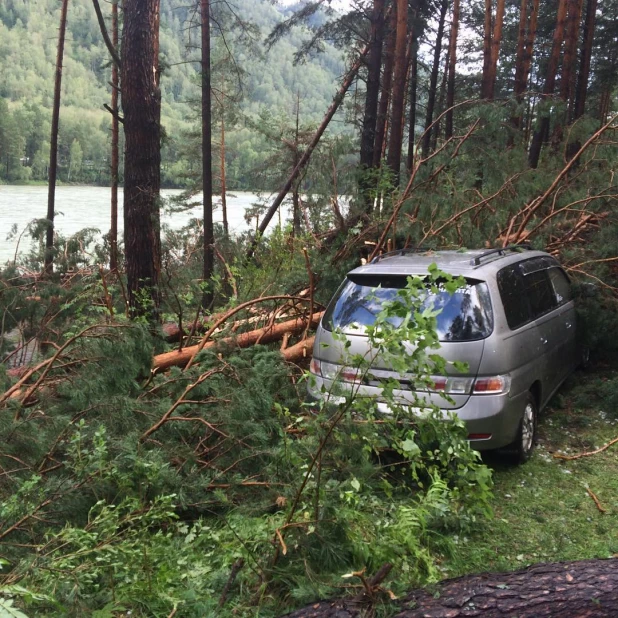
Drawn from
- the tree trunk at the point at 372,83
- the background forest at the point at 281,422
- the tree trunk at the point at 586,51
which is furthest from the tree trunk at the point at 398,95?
the tree trunk at the point at 586,51

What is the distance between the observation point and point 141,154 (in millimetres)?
7141

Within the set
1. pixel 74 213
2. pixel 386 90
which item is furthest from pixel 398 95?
pixel 74 213

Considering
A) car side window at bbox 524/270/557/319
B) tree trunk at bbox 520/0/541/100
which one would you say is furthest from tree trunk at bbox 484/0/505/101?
car side window at bbox 524/270/557/319

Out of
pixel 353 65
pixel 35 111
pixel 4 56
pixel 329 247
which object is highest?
pixel 4 56

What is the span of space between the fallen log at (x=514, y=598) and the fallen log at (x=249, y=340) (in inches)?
141

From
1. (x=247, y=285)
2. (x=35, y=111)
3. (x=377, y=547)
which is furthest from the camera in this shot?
(x=35, y=111)

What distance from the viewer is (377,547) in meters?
2.95

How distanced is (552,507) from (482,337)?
1316 mm

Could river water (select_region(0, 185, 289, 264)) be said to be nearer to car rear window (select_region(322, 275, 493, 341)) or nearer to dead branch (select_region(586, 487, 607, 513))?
car rear window (select_region(322, 275, 493, 341))

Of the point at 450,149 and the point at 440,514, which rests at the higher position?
the point at 450,149

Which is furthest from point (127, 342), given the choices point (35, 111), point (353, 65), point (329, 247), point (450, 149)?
point (35, 111)

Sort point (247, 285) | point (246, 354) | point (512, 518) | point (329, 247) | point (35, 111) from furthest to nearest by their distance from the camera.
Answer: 1. point (35, 111)
2. point (247, 285)
3. point (329, 247)
4. point (246, 354)
5. point (512, 518)

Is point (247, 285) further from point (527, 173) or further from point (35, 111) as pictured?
point (35, 111)

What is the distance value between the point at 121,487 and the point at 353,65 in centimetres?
1400
